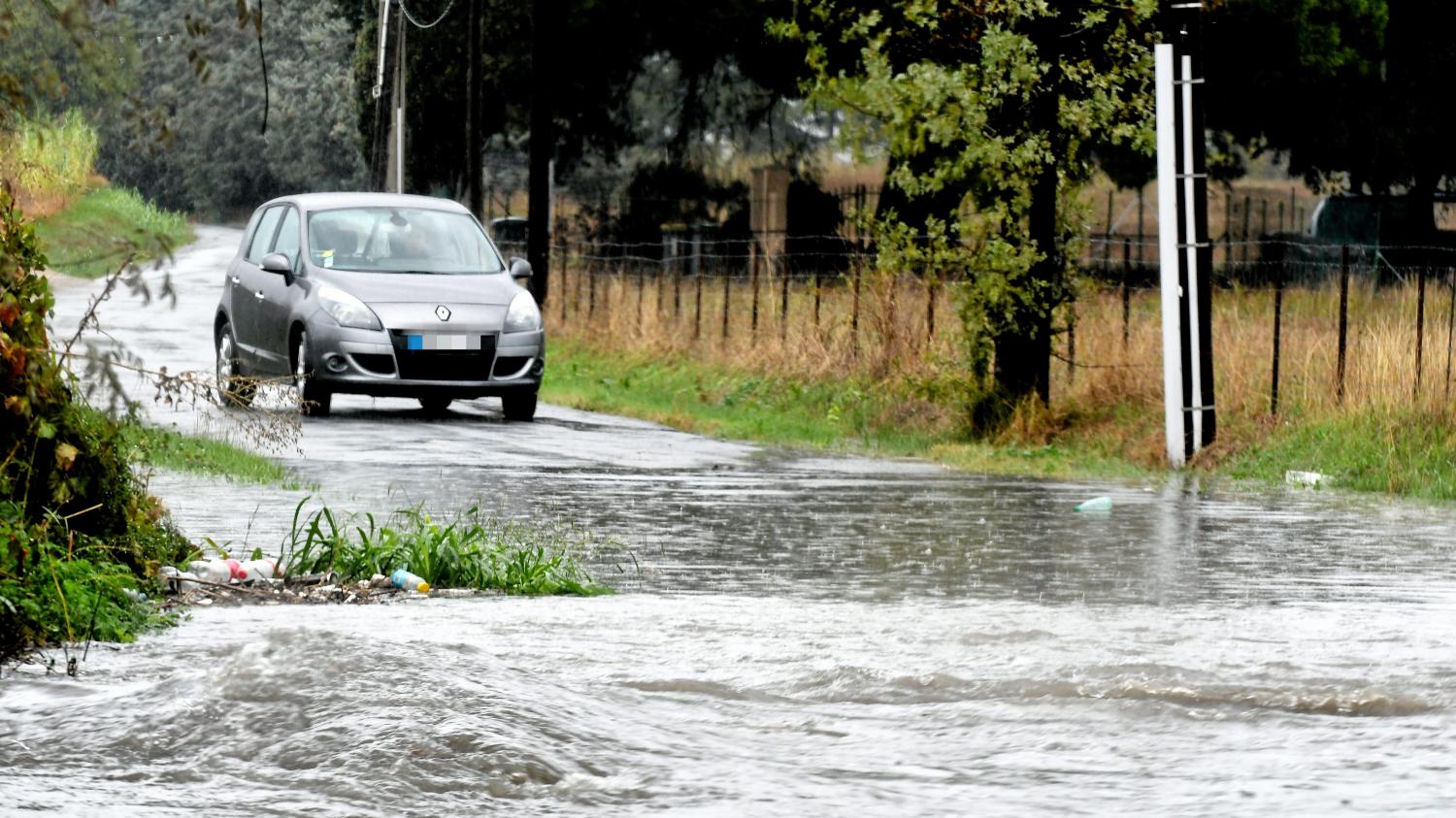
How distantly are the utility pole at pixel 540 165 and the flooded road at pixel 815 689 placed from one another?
Answer: 1968 centimetres

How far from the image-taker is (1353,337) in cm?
2147

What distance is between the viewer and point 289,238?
786 inches

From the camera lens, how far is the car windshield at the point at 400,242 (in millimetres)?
19547

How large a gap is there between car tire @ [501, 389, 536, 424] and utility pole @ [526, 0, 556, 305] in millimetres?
12103

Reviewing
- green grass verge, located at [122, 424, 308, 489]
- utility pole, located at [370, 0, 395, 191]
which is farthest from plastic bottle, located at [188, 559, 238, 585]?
utility pole, located at [370, 0, 395, 191]

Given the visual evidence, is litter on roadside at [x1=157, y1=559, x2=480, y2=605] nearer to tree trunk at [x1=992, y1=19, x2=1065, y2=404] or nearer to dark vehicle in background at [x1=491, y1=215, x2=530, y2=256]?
tree trunk at [x1=992, y1=19, x2=1065, y2=404]

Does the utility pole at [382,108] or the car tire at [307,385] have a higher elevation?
the utility pole at [382,108]

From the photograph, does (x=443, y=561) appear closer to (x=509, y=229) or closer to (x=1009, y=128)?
(x=1009, y=128)

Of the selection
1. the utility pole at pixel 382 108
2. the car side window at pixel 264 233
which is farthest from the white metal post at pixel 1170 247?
the utility pole at pixel 382 108

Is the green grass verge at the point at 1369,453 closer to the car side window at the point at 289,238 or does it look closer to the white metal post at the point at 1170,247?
the white metal post at the point at 1170,247

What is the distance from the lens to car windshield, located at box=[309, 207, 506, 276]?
19.5 meters

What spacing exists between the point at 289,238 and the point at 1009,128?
243 inches

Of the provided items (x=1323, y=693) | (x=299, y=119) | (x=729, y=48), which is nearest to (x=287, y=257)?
(x=1323, y=693)

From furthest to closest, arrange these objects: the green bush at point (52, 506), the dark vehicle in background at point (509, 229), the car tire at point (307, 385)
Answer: the dark vehicle in background at point (509, 229) < the car tire at point (307, 385) < the green bush at point (52, 506)
